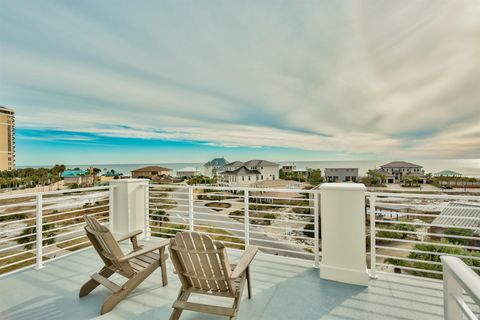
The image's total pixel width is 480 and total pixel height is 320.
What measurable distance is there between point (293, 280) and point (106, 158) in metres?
17.8

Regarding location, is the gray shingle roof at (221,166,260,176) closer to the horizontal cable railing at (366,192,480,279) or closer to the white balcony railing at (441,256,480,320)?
the horizontal cable railing at (366,192,480,279)

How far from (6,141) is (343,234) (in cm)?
1047

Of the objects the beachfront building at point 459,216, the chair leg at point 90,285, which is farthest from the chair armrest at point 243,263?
the beachfront building at point 459,216

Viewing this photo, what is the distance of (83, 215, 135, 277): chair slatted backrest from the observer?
2412 mm

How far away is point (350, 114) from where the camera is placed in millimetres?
11578

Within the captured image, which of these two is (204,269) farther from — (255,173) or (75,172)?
(75,172)

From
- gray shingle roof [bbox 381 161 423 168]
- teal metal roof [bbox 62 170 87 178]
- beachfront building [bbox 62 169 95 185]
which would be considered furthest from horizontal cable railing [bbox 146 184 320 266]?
teal metal roof [bbox 62 170 87 178]

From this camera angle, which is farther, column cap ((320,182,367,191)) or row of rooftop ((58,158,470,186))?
row of rooftop ((58,158,470,186))

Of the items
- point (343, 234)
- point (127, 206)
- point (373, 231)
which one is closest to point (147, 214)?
point (127, 206)

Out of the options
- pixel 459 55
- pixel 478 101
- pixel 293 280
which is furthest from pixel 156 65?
pixel 478 101

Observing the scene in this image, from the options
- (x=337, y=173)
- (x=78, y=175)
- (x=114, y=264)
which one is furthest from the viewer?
(x=78, y=175)

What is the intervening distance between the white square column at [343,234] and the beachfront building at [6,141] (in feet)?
29.7

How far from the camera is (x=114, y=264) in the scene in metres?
2.58

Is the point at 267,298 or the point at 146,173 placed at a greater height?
the point at 146,173
